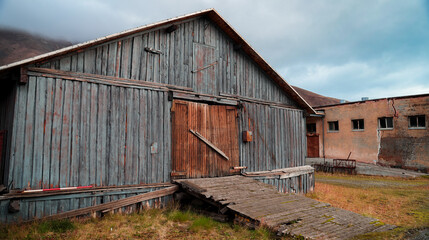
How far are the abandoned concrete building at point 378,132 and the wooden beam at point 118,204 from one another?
16.7 m

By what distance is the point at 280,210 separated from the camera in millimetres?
7188

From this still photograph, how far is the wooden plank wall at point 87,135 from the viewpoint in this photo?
6527mm

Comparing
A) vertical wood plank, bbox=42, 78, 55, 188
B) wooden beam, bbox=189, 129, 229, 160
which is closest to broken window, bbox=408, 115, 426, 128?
wooden beam, bbox=189, 129, 229, 160

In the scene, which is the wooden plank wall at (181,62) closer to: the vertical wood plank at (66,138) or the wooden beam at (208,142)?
the vertical wood plank at (66,138)

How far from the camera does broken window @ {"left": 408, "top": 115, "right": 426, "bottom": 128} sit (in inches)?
695

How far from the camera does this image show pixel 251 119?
439 inches

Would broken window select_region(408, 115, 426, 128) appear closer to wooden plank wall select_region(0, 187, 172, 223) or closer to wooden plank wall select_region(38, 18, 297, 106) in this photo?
wooden plank wall select_region(38, 18, 297, 106)

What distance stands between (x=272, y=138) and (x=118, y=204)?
6.74 metres

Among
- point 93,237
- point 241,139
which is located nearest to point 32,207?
point 93,237

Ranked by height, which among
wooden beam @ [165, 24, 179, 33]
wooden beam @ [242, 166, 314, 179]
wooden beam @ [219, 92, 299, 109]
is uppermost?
wooden beam @ [165, 24, 179, 33]

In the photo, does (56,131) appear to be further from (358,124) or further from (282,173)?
(358,124)

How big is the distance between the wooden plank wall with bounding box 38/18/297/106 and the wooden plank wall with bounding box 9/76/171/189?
0.56m

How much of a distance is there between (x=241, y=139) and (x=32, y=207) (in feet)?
Answer: 22.7

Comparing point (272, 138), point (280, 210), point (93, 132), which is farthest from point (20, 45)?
point (280, 210)
